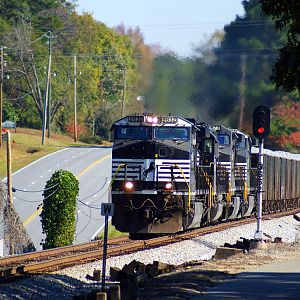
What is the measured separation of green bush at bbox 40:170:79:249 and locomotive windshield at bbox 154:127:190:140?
923 cm

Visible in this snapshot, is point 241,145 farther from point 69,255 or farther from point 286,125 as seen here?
point 286,125

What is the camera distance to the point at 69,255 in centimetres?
2606

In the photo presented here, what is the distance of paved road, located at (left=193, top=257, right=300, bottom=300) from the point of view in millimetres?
16766

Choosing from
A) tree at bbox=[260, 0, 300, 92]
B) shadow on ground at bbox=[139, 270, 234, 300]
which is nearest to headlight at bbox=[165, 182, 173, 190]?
shadow on ground at bbox=[139, 270, 234, 300]

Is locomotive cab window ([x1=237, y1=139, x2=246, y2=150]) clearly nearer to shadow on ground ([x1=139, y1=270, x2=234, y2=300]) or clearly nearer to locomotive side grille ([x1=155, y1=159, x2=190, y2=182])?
locomotive side grille ([x1=155, y1=159, x2=190, y2=182])

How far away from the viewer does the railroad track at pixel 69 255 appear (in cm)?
2244

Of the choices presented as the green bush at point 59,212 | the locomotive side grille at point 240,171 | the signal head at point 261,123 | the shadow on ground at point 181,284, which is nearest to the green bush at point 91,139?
the green bush at point 59,212

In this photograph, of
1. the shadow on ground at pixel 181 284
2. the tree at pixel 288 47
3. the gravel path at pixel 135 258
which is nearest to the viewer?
the tree at pixel 288 47

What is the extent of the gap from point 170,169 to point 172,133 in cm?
112

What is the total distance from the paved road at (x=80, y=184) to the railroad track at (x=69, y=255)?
39.9 feet

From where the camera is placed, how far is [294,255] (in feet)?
79.2

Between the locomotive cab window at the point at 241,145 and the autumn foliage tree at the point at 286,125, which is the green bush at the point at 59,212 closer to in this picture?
the locomotive cab window at the point at 241,145

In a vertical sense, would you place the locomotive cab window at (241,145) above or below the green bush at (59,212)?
above

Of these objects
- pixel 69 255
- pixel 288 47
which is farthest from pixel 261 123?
pixel 288 47
